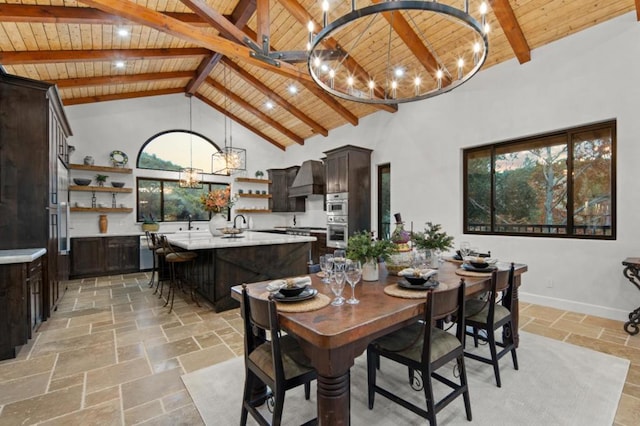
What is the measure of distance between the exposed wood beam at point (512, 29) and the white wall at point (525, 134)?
165 mm

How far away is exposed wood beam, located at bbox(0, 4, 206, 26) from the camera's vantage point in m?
3.08

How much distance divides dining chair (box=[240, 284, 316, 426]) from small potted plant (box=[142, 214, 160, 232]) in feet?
19.3

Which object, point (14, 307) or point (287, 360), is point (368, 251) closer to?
point (287, 360)

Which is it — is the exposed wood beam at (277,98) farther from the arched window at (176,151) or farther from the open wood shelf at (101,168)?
the open wood shelf at (101,168)

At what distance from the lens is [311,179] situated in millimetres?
7344

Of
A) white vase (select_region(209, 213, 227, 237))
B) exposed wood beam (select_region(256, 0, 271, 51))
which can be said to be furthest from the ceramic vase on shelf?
exposed wood beam (select_region(256, 0, 271, 51))

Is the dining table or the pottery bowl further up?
the pottery bowl

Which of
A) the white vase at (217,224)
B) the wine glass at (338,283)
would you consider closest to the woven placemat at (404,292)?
the wine glass at (338,283)

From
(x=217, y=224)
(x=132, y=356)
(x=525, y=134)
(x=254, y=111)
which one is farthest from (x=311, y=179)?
(x=132, y=356)

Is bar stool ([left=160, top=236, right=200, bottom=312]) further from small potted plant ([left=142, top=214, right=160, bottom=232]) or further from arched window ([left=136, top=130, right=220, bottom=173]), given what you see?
arched window ([left=136, top=130, right=220, bottom=173])

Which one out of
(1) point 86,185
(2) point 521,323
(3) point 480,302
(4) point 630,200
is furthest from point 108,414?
(1) point 86,185

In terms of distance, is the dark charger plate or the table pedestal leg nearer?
the table pedestal leg

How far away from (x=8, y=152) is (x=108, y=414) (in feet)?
9.66

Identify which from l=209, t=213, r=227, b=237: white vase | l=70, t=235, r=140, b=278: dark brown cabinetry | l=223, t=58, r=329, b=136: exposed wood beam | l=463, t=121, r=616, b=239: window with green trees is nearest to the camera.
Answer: l=463, t=121, r=616, b=239: window with green trees
